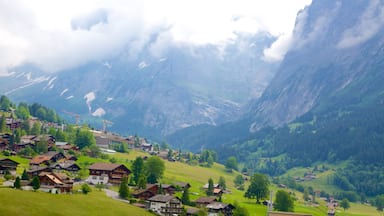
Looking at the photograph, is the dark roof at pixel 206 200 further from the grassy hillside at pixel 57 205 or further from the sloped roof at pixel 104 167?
the grassy hillside at pixel 57 205

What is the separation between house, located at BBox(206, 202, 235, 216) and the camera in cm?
14412

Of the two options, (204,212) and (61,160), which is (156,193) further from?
(61,160)

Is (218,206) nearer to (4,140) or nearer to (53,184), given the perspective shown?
(53,184)

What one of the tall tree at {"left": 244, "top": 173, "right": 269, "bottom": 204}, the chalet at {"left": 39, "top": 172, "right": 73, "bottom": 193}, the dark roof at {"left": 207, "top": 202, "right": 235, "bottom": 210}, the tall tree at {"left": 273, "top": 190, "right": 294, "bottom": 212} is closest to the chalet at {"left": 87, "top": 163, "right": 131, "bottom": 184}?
the dark roof at {"left": 207, "top": 202, "right": 235, "bottom": 210}

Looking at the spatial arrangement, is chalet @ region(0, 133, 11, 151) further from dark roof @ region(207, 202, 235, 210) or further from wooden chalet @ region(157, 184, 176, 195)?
dark roof @ region(207, 202, 235, 210)

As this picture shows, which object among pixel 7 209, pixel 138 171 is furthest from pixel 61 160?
pixel 7 209

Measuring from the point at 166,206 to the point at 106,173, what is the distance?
1418 inches

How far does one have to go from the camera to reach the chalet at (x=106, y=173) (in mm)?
162700

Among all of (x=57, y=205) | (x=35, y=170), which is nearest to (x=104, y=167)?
(x=35, y=170)

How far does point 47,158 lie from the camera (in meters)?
171

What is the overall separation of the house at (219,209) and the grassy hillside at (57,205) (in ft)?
84.5

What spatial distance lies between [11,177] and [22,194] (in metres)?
30.3

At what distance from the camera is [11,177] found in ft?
439

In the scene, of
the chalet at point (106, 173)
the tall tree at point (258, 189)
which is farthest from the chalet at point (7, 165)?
the tall tree at point (258, 189)
